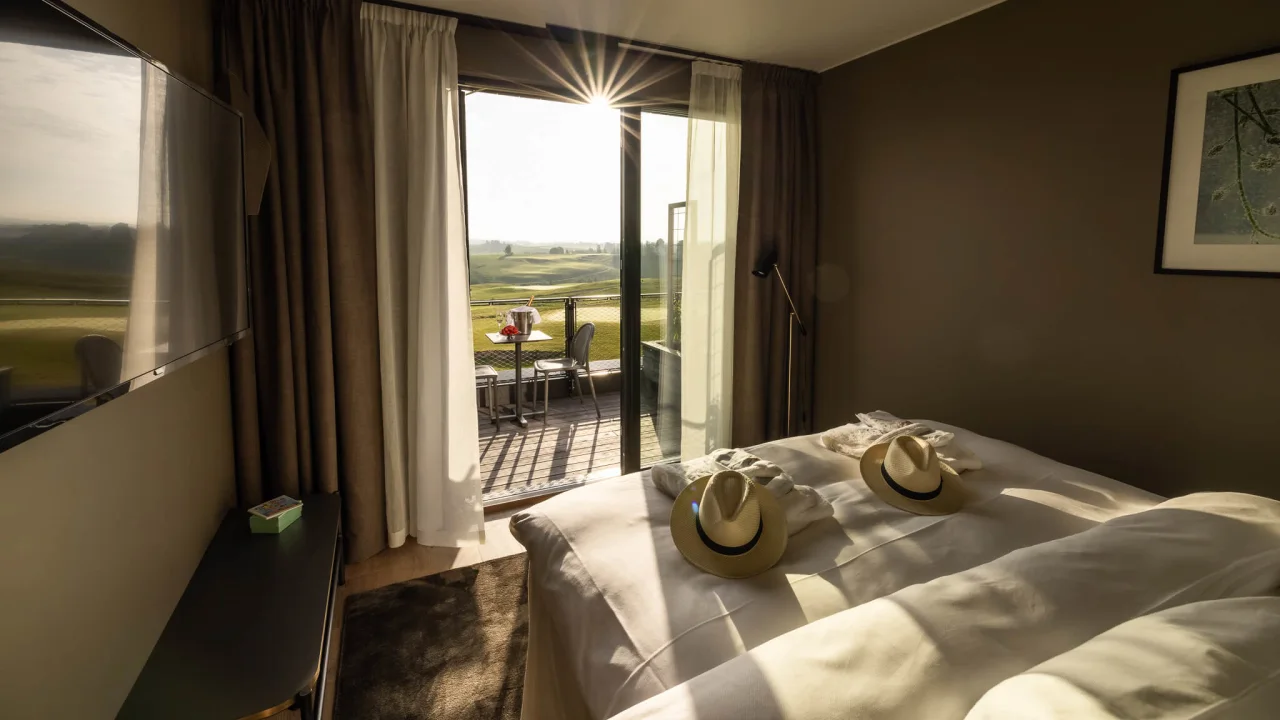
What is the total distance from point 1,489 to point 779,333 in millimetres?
3489

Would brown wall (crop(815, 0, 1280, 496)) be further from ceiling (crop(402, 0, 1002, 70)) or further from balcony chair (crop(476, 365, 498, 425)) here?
balcony chair (crop(476, 365, 498, 425))

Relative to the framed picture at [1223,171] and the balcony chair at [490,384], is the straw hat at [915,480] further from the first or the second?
the balcony chair at [490,384]

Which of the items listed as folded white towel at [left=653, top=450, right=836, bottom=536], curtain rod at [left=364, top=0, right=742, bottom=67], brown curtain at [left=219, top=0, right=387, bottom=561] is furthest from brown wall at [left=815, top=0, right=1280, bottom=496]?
brown curtain at [left=219, top=0, right=387, bottom=561]

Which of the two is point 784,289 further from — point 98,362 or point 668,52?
point 98,362

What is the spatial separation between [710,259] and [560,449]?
201 centimetres

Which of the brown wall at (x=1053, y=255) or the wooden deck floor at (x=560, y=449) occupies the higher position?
the brown wall at (x=1053, y=255)

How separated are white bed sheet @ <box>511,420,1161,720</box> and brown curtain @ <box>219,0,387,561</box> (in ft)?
4.71

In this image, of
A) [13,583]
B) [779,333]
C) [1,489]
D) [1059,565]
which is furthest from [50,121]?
[779,333]

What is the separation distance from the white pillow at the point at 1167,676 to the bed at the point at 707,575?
0.98ft

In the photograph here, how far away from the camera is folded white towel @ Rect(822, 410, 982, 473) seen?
201 centimetres

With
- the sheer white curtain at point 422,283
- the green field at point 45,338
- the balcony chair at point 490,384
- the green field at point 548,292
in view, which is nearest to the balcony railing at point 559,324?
the green field at point 548,292

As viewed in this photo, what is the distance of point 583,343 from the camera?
17.6 ft

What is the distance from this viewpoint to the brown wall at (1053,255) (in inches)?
85.8

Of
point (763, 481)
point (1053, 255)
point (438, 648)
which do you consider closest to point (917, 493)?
point (763, 481)
